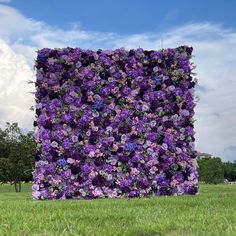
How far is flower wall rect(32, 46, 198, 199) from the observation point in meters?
18.2

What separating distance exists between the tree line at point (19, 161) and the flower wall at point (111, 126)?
1416 centimetres

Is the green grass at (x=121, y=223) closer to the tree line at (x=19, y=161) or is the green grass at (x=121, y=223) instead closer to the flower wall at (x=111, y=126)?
the flower wall at (x=111, y=126)

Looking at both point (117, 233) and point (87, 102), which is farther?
point (87, 102)

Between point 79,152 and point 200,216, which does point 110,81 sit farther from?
point 200,216

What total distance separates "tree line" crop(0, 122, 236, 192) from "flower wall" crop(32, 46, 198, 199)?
14.2 metres

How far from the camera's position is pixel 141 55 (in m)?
18.9

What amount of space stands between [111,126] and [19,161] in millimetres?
18793

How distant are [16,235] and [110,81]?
1174 centimetres

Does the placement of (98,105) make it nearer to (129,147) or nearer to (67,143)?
(67,143)

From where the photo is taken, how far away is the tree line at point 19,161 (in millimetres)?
35531

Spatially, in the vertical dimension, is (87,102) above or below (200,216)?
above

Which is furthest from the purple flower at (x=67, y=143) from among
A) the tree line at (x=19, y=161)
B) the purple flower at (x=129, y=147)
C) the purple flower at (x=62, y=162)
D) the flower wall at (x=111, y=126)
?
the tree line at (x=19, y=161)

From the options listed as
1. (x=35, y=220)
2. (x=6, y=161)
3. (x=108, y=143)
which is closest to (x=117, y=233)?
(x=35, y=220)

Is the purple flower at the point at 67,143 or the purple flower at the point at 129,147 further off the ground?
the purple flower at the point at 67,143
